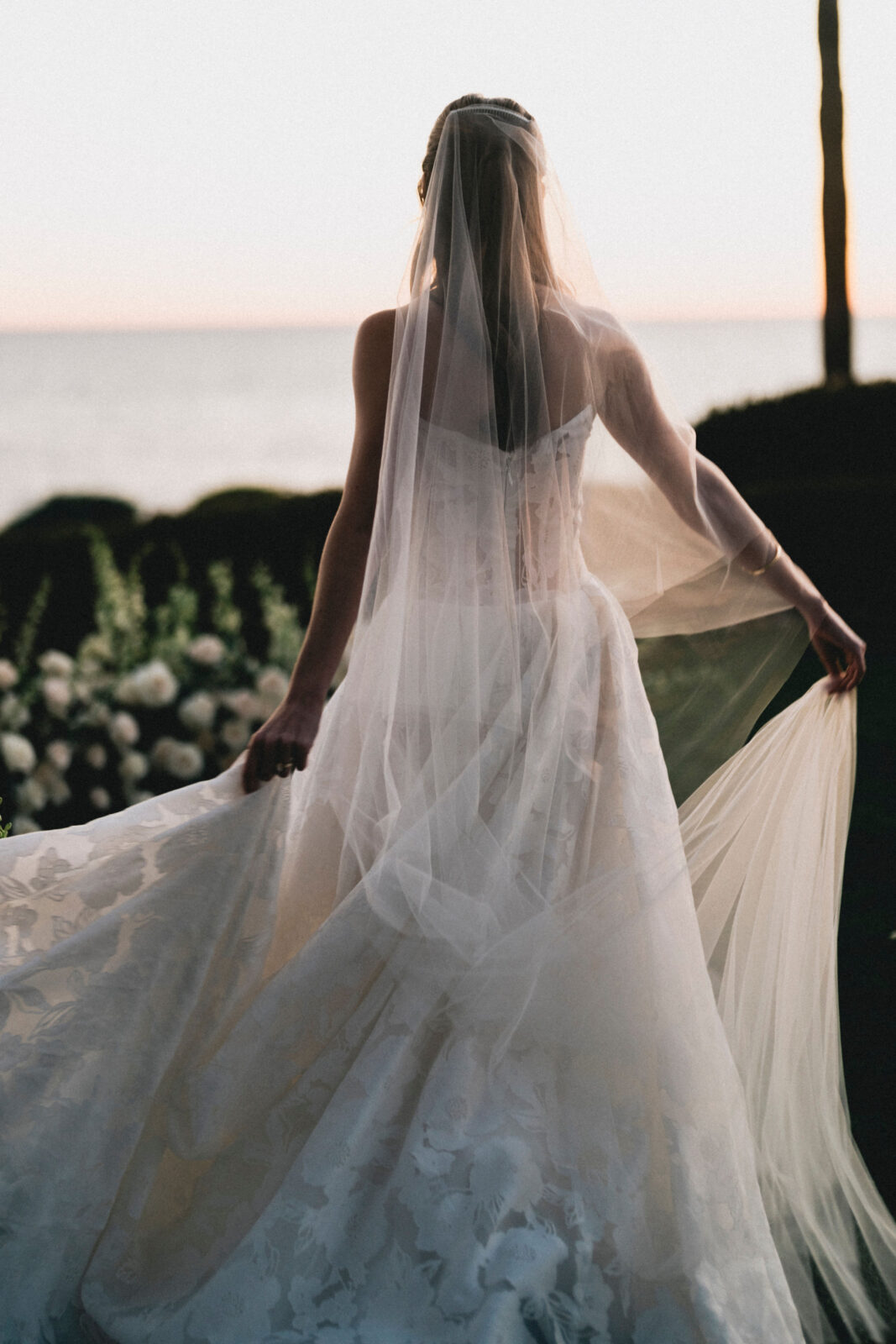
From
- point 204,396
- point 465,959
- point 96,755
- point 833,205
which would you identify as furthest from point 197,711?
point 204,396

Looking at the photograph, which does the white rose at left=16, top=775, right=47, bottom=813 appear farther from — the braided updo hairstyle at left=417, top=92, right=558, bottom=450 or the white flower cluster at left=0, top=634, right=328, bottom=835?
the braided updo hairstyle at left=417, top=92, right=558, bottom=450

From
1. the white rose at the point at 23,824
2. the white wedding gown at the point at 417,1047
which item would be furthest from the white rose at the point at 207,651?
the white wedding gown at the point at 417,1047

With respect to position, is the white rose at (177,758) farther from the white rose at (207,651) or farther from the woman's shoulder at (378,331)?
the woman's shoulder at (378,331)

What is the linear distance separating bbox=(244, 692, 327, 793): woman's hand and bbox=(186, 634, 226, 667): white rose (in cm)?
199

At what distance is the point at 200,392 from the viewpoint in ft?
157

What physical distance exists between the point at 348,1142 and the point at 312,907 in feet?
1.49

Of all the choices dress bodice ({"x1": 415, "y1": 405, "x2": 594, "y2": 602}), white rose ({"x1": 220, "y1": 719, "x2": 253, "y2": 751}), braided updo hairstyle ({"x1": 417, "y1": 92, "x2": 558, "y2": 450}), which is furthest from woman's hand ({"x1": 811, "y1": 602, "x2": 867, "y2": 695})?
white rose ({"x1": 220, "y1": 719, "x2": 253, "y2": 751})

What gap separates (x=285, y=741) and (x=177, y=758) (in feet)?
6.58

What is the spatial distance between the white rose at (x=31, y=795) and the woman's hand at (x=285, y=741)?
2.04 m

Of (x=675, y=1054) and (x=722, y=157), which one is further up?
(x=722, y=157)

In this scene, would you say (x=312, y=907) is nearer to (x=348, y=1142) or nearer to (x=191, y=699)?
(x=348, y=1142)

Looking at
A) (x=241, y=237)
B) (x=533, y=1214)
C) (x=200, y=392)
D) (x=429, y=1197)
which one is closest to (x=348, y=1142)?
(x=429, y=1197)

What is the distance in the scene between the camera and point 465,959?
1844mm

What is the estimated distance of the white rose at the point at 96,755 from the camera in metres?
3.79
